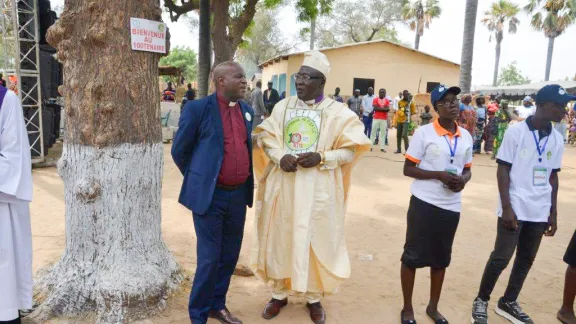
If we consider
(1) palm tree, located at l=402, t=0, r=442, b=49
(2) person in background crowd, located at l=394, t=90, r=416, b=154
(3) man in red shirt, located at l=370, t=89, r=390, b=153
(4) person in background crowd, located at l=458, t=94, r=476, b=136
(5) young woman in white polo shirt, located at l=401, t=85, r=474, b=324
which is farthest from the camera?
(1) palm tree, located at l=402, t=0, r=442, b=49

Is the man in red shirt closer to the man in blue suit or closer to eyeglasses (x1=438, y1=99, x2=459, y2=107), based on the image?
eyeglasses (x1=438, y1=99, x2=459, y2=107)

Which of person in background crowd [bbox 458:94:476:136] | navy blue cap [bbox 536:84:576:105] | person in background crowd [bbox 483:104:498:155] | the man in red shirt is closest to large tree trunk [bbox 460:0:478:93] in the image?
person in background crowd [bbox 483:104:498:155]

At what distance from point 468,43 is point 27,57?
1139cm

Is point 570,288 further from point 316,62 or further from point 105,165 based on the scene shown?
point 105,165

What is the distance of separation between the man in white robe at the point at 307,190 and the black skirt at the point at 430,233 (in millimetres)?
514

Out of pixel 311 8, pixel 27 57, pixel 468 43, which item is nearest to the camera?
pixel 27 57

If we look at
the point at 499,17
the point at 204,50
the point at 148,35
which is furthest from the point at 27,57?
the point at 499,17

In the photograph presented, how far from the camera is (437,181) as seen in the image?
3096mm

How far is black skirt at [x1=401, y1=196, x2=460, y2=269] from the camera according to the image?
3094mm

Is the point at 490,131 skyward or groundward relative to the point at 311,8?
groundward

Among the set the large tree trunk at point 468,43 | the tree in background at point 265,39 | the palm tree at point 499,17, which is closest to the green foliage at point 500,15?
the palm tree at point 499,17

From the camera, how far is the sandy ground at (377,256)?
11.7ft

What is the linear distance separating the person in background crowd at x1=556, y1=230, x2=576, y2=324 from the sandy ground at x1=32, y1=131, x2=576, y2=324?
0.12 metres

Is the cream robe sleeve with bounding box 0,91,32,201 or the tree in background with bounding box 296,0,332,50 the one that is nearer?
the cream robe sleeve with bounding box 0,91,32,201
